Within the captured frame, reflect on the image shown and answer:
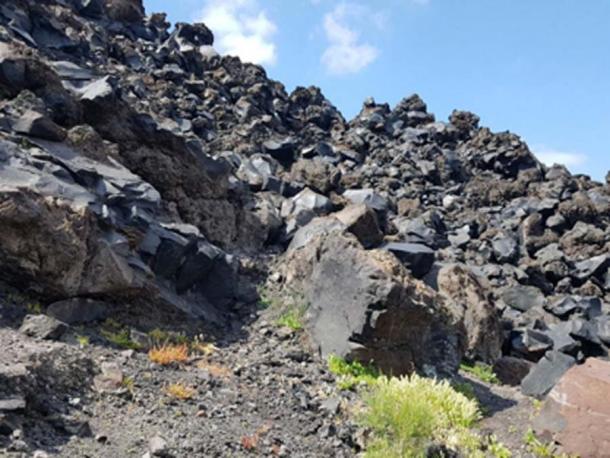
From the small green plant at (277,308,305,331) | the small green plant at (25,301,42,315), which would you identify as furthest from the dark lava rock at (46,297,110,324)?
the small green plant at (277,308,305,331)

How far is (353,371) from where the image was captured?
12211 millimetres

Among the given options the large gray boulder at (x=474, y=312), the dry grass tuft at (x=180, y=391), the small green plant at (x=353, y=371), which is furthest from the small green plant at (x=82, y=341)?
the large gray boulder at (x=474, y=312)

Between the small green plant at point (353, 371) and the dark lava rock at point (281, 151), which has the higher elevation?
the dark lava rock at point (281, 151)

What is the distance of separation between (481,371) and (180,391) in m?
10.1

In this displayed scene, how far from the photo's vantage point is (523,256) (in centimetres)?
3303

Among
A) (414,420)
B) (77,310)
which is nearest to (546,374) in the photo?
(414,420)

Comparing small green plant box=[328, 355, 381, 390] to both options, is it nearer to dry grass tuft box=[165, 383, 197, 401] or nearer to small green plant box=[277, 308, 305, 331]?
small green plant box=[277, 308, 305, 331]

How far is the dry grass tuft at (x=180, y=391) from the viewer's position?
9448 millimetres

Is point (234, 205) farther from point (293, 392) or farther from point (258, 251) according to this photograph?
point (293, 392)

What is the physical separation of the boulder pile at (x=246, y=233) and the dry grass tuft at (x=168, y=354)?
185cm

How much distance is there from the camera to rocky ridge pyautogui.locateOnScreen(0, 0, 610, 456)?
1148 cm

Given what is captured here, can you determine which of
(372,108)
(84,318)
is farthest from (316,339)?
(372,108)

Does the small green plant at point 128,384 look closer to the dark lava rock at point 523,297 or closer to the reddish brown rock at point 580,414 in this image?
the reddish brown rock at point 580,414

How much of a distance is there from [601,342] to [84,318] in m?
16.3
